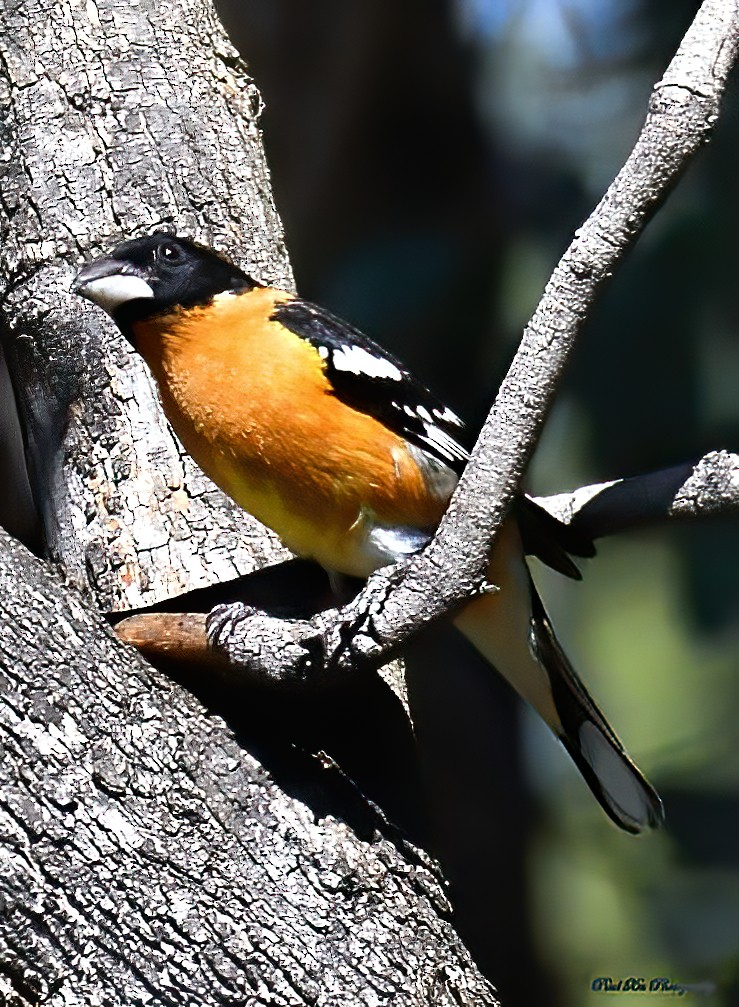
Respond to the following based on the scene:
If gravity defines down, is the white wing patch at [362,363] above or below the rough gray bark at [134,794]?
above


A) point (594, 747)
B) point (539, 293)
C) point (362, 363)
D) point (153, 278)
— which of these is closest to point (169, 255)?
point (153, 278)

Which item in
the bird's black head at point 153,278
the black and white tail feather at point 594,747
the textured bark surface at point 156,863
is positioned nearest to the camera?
the textured bark surface at point 156,863

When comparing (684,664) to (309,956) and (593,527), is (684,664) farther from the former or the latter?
(309,956)

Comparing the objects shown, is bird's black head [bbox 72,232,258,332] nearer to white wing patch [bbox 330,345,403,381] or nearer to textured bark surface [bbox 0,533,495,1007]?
white wing patch [bbox 330,345,403,381]

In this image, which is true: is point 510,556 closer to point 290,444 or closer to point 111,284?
point 290,444

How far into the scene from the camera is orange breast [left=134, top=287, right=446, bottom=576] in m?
2.82

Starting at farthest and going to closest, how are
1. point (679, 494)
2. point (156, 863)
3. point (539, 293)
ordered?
point (539, 293)
point (679, 494)
point (156, 863)

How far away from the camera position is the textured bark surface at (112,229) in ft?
10.0

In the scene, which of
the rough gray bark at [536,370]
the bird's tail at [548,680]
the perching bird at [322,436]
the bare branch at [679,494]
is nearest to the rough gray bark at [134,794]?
the perching bird at [322,436]

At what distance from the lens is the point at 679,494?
2598mm

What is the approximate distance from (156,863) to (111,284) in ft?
4.41

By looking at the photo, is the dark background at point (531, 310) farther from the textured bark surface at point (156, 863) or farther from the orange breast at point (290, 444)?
the textured bark surface at point (156, 863)

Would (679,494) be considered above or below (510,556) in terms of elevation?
above

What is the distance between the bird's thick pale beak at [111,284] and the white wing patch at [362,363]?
481 millimetres
